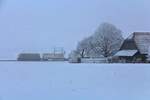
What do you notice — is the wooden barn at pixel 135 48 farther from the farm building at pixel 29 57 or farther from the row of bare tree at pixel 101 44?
the farm building at pixel 29 57

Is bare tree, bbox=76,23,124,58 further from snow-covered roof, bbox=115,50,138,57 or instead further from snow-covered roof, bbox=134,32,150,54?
snow-covered roof, bbox=134,32,150,54

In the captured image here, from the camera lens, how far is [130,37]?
4.56 meters

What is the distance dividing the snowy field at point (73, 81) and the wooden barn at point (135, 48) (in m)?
0.12

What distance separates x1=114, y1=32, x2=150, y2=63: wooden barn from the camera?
15.0ft

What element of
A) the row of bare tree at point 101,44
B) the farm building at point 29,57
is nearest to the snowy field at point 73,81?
the farm building at point 29,57

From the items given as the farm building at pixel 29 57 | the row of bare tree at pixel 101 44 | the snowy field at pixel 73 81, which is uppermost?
the row of bare tree at pixel 101 44

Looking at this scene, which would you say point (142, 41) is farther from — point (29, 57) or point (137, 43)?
point (29, 57)

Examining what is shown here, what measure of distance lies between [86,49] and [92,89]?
2.11 feet

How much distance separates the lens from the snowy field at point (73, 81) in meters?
3.40

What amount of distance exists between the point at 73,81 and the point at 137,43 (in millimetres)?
1051

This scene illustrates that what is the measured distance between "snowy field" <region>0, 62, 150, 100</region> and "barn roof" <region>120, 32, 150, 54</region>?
9.5 inches

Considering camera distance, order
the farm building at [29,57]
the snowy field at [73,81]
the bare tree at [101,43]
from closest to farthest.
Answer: the snowy field at [73,81], the farm building at [29,57], the bare tree at [101,43]

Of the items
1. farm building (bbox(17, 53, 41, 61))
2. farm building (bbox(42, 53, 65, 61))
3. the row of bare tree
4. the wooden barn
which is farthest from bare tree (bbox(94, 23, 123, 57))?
farm building (bbox(17, 53, 41, 61))

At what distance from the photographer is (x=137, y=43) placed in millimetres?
4574
